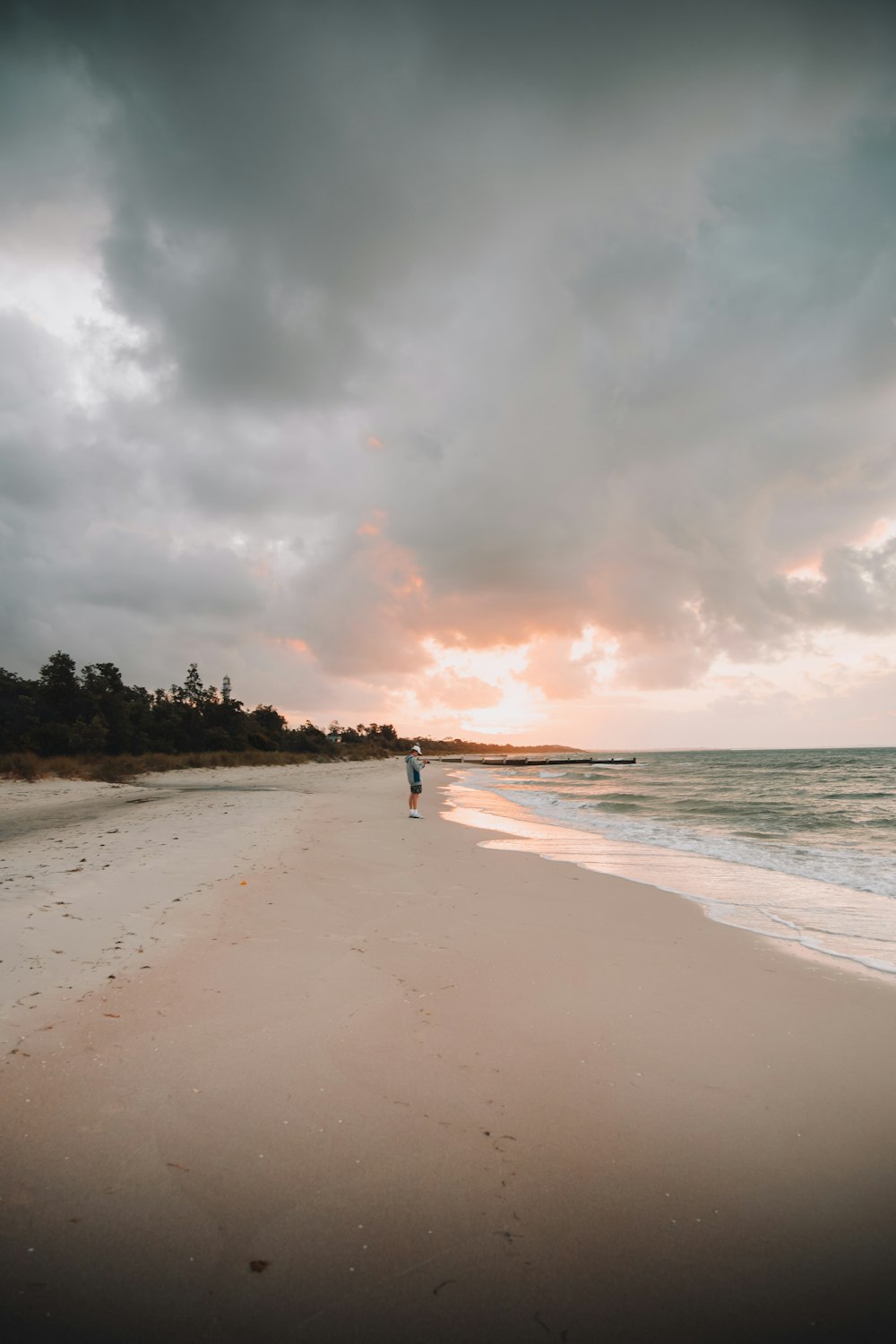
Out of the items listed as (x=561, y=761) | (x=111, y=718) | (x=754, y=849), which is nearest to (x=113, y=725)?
(x=111, y=718)

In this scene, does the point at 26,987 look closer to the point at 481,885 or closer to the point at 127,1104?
the point at 127,1104

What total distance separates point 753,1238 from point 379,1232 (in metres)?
1.63

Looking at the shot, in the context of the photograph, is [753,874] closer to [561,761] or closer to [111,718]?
[111,718]

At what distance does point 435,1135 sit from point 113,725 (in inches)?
1783

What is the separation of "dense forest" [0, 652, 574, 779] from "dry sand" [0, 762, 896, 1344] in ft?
95.8

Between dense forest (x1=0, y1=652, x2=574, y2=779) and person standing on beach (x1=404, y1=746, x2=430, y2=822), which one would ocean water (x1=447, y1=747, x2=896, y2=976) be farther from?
dense forest (x1=0, y1=652, x2=574, y2=779)

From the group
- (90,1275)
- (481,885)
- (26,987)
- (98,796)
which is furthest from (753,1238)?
(98,796)

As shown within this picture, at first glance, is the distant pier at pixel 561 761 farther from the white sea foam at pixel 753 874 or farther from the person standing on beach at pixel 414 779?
the white sea foam at pixel 753 874

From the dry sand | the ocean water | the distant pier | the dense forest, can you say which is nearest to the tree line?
the dense forest

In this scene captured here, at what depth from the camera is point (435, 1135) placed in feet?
9.98

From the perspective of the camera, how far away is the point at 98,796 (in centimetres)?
2262

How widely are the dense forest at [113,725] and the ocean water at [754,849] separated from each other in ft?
81.2

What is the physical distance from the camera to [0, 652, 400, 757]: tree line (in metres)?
36.7

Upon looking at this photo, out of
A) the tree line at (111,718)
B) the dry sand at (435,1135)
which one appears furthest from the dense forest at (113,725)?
the dry sand at (435,1135)
